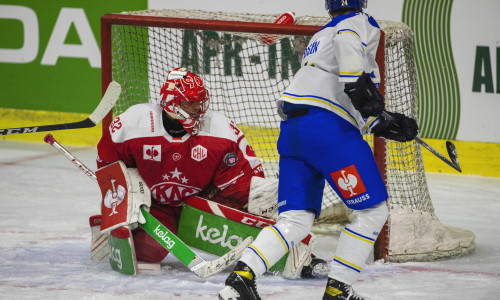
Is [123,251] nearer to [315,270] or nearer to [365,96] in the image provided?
[315,270]

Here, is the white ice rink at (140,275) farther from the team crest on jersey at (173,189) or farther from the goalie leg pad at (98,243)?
the team crest on jersey at (173,189)

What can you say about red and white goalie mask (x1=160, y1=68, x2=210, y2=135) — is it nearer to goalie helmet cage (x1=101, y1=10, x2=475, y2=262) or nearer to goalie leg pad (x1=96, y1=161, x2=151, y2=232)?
goalie leg pad (x1=96, y1=161, x2=151, y2=232)

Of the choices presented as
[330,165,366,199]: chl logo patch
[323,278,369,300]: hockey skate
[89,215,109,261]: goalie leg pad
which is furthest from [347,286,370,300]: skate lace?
[89,215,109,261]: goalie leg pad

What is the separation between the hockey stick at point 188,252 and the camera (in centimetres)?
322

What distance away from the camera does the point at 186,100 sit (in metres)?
3.37

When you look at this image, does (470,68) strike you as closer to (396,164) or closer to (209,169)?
(396,164)

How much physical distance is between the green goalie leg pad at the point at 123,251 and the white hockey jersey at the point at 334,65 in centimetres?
86

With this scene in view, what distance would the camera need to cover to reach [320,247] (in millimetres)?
4031

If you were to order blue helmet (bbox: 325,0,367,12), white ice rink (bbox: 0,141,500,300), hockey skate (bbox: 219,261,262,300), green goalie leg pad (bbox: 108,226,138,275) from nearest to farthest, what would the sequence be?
hockey skate (bbox: 219,261,262,300) < blue helmet (bbox: 325,0,367,12) < white ice rink (bbox: 0,141,500,300) < green goalie leg pad (bbox: 108,226,138,275)

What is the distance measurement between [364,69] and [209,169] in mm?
893

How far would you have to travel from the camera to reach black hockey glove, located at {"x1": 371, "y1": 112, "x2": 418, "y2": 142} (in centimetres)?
298

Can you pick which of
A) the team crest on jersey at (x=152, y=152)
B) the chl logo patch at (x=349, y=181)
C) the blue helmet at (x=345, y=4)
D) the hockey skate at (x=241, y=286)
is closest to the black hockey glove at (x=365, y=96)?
the chl logo patch at (x=349, y=181)

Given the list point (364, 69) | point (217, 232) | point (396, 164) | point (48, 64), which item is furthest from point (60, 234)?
point (48, 64)

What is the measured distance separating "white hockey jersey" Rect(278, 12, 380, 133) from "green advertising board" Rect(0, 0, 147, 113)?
3884 mm
